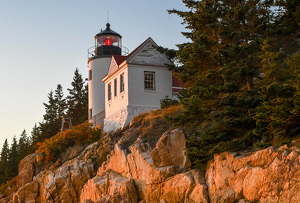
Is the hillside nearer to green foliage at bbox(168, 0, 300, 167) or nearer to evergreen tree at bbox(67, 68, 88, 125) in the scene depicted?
green foliage at bbox(168, 0, 300, 167)

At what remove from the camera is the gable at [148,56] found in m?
26.8

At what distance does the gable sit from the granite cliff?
20.7ft

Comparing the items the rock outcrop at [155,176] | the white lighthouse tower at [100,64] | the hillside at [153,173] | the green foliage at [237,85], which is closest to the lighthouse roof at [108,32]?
the white lighthouse tower at [100,64]

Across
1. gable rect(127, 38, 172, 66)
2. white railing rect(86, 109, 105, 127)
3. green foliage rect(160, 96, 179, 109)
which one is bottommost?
white railing rect(86, 109, 105, 127)

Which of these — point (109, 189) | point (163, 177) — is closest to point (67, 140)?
point (109, 189)

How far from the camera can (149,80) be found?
1068 inches

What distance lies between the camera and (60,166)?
26.0 m

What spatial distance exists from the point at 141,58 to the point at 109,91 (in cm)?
439

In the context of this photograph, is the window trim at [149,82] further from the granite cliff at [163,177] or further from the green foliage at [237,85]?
the granite cliff at [163,177]

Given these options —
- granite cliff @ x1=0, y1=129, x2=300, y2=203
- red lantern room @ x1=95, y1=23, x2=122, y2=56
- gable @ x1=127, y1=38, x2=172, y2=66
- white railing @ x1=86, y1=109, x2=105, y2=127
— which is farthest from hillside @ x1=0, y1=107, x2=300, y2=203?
red lantern room @ x1=95, y1=23, x2=122, y2=56

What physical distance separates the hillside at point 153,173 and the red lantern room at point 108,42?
11.5 m

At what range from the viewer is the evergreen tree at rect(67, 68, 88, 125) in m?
47.9

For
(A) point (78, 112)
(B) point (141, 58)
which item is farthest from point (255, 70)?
(A) point (78, 112)

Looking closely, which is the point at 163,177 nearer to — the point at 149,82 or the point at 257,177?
the point at 257,177
